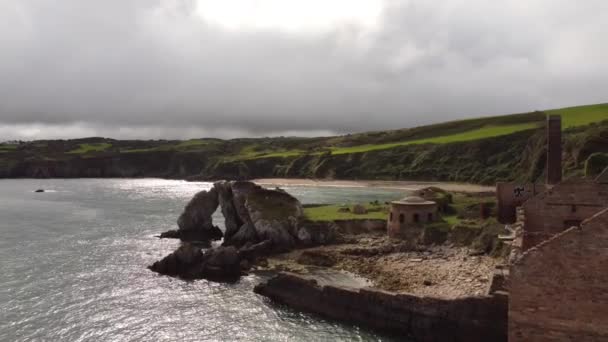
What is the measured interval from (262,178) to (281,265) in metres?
128

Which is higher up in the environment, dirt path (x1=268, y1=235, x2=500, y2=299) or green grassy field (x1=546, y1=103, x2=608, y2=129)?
green grassy field (x1=546, y1=103, x2=608, y2=129)

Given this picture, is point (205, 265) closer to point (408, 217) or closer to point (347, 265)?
point (347, 265)

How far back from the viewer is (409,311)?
88.6ft

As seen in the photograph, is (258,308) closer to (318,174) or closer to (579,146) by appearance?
(579,146)

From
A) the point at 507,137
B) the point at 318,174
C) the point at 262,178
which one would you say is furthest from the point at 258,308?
the point at 262,178

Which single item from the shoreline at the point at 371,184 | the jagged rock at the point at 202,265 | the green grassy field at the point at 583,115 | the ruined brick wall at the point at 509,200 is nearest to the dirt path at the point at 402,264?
the jagged rock at the point at 202,265

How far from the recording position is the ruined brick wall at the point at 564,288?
15.4 metres

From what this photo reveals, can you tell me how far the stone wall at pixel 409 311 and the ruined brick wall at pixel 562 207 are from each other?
4.30 m

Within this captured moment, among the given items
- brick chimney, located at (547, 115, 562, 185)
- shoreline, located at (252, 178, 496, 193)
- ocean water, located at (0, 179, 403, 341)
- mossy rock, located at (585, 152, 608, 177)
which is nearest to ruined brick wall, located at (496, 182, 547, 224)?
brick chimney, located at (547, 115, 562, 185)

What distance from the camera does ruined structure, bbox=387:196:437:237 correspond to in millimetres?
45438

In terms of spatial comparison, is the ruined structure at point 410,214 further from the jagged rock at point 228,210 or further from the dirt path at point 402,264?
the jagged rock at point 228,210

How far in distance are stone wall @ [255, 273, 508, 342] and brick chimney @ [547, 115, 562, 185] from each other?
17753 mm

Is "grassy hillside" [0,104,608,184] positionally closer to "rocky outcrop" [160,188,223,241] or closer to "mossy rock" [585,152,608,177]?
"mossy rock" [585,152,608,177]

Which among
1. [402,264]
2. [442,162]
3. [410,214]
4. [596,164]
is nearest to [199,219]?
[410,214]
